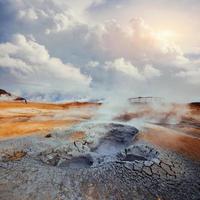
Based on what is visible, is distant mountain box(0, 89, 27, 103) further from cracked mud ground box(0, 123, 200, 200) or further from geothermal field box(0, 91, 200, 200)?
cracked mud ground box(0, 123, 200, 200)

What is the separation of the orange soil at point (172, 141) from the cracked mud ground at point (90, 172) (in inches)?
13.6

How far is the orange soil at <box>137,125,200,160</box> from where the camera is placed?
720 cm

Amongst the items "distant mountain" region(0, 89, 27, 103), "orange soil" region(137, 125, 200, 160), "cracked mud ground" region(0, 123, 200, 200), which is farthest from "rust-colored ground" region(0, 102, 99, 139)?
"distant mountain" region(0, 89, 27, 103)

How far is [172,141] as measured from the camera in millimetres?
7914

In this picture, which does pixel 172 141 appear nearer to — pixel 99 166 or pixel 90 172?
pixel 99 166

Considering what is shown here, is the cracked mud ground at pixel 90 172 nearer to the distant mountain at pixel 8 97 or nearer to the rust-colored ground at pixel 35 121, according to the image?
the rust-colored ground at pixel 35 121

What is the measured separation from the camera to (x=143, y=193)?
527 centimetres

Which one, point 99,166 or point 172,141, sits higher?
point 172,141

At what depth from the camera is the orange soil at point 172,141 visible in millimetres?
7202

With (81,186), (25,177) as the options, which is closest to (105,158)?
(81,186)

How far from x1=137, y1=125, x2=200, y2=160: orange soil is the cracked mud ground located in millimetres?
346

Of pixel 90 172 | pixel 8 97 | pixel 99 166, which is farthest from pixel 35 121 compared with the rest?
pixel 8 97

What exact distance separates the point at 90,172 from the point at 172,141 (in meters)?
3.18

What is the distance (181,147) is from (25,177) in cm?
436
